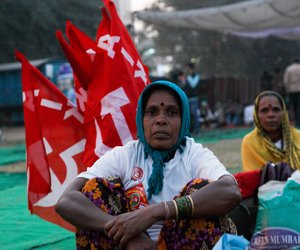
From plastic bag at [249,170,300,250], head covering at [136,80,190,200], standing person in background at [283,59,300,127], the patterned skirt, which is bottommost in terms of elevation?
standing person in background at [283,59,300,127]

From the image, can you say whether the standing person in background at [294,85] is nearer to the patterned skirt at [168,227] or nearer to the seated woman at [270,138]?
the seated woman at [270,138]

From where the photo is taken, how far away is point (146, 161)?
106 inches

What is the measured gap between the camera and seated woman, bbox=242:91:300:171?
409cm

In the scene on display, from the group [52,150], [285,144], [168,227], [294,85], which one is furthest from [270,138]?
[294,85]

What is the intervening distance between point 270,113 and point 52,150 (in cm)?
154

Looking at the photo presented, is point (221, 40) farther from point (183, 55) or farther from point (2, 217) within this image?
point (2, 217)

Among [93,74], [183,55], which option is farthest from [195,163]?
[183,55]

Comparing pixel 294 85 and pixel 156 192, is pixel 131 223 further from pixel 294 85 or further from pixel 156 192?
→ pixel 294 85

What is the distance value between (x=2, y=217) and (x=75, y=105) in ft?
4.41

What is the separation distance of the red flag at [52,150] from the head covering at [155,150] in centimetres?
93

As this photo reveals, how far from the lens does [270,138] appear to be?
4.20 metres

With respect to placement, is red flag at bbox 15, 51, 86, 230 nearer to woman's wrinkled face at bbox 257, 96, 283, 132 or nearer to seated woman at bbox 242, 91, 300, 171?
seated woman at bbox 242, 91, 300, 171

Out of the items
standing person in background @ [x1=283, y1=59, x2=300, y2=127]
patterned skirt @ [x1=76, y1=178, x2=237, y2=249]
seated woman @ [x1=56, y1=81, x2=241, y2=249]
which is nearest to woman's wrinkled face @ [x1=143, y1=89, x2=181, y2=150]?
seated woman @ [x1=56, y1=81, x2=241, y2=249]

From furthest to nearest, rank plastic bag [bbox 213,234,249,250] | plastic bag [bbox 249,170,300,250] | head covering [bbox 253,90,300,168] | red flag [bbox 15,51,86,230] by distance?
1. head covering [bbox 253,90,300,168]
2. red flag [bbox 15,51,86,230]
3. plastic bag [bbox 249,170,300,250]
4. plastic bag [bbox 213,234,249,250]
